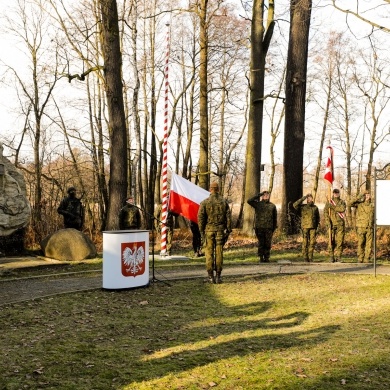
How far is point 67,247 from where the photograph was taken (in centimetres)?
1563

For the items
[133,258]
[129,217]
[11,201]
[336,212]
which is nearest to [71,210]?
[11,201]

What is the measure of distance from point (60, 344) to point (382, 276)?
822cm

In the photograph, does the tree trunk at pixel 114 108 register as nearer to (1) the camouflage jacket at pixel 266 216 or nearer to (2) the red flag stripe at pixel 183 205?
(2) the red flag stripe at pixel 183 205

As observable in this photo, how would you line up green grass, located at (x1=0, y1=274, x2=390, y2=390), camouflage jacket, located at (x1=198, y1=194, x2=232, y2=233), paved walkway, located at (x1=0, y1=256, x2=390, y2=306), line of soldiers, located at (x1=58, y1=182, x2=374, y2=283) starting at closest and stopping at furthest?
green grass, located at (x1=0, y1=274, x2=390, y2=390)
paved walkway, located at (x1=0, y1=256, x2=390, y2=306)
camouflage jacket, located at (x1=198, y1=194, x2=232, y2=233)
line of soldiers, located at (x1=58, y1=182, x2=374, y2=283)

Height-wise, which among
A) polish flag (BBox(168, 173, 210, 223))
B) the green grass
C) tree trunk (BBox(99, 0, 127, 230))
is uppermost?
tree trunk (BBox(99, 0, 127, 230))

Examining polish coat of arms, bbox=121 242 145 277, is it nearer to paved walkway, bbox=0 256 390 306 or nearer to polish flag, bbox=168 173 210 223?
paved walkway, bbox=0 256 390 306

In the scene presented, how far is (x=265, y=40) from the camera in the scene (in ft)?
74.8

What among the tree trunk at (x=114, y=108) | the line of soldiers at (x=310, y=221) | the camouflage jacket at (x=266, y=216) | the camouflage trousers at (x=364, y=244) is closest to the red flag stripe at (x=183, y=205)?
the line of soldiers at (x=310, y=221)

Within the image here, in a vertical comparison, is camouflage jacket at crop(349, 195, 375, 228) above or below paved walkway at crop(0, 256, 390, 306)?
above

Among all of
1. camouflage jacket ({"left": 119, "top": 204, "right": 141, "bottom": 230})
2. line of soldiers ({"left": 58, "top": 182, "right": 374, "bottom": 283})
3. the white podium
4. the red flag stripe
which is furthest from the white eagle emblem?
the red flag stripe

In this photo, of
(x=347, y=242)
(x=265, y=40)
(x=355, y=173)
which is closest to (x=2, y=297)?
(x=347, y=242)

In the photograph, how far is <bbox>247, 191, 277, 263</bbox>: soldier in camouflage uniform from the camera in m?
15.1

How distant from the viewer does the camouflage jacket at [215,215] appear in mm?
11375

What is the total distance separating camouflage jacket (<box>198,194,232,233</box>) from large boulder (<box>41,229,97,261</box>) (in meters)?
5.48
